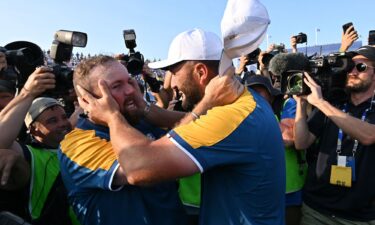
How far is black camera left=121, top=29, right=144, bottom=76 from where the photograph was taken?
3.98 m

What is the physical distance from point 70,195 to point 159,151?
708 mm

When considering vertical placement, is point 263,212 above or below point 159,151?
below

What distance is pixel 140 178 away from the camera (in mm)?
1572

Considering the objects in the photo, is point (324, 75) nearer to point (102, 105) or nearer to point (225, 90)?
point (225, 90)

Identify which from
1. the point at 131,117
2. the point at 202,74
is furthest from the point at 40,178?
the point at 202,74

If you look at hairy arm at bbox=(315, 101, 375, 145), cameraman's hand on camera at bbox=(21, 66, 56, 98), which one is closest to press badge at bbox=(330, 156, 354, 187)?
hairy arm at bbox=(315, 101, 375, 145)

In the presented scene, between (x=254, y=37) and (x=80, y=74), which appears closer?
(x=254, y=37)

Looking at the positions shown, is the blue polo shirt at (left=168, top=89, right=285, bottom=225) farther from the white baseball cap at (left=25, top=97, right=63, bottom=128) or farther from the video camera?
the white baseball cap at (left=25, top=97, right=63, bottom=128)

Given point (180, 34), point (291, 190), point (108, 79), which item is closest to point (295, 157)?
point (291, 190)

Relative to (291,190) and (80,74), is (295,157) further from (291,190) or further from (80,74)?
(80,74)

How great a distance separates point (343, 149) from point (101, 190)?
2149 millimetres

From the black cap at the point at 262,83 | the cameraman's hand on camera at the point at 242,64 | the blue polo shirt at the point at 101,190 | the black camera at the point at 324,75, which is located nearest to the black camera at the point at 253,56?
the cameraman's hand on camera at the point at 242,64

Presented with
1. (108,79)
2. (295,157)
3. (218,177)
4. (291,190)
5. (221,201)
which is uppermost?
(108,79)

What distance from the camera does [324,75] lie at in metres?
3.35
